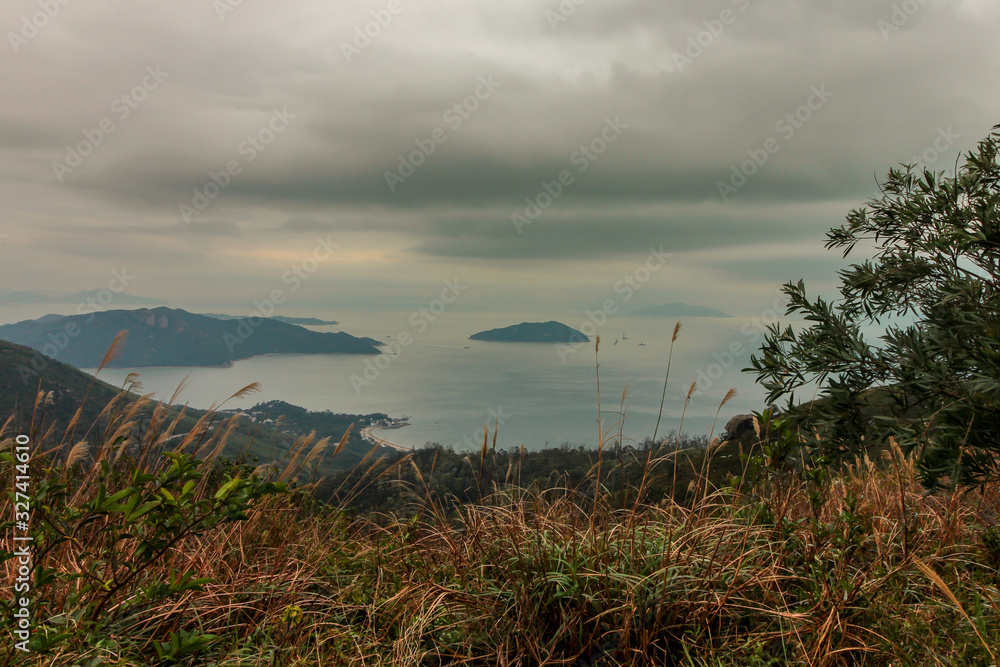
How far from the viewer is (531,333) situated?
79375mm

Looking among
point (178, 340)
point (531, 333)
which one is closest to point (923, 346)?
point (531, 333)

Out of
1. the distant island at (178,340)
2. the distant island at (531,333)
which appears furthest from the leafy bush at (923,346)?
the distant island at (178,340)

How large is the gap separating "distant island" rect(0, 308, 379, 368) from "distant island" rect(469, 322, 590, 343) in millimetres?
18590

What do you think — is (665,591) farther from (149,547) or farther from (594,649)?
(149,547)

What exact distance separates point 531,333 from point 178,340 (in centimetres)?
5477

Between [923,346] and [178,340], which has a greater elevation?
[178,340]

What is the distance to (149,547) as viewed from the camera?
87.7 inches

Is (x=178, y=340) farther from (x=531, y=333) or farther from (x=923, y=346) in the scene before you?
(x=923, y=346)

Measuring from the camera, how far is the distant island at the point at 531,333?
73.3 m

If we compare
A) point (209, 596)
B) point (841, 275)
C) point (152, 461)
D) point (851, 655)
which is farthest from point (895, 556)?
point (152, 461)

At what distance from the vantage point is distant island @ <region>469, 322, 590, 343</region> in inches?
2886

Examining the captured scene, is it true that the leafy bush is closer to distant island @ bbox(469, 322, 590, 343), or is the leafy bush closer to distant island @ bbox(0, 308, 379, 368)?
distant island @ bbox(469, 322, 590, 343)

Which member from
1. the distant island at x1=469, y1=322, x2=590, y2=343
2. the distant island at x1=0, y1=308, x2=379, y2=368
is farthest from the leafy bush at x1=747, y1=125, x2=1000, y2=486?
the distant island at x1=0, y1=308, x2=379, y2=368

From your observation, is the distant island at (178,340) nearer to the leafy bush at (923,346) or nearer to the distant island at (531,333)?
the distant island at (531,333)
